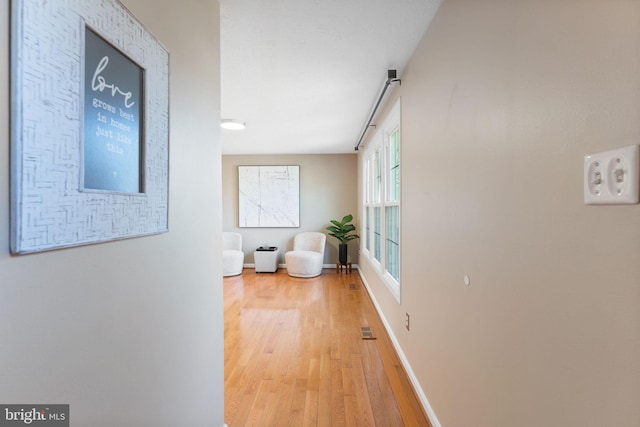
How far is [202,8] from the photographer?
56.6 inches

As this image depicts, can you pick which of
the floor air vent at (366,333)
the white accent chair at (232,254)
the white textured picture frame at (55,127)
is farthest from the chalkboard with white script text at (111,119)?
the white accent chair at (232,254)

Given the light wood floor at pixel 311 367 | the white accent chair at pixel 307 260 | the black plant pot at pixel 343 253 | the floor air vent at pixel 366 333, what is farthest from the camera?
the black plant pot at pixel 343 253

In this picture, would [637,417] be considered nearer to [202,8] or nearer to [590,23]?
[590,23]

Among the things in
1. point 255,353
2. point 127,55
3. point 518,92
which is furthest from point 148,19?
point 255,353

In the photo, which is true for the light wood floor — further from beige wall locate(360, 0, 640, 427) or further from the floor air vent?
beige wall locate(360, 0, 640, 427)

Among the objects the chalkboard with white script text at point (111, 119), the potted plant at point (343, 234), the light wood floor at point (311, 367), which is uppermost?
the chalkboard with white script text at point (111, 119)

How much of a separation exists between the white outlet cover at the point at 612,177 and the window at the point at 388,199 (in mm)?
2009

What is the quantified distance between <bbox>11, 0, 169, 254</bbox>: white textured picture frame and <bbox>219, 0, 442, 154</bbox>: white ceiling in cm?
111

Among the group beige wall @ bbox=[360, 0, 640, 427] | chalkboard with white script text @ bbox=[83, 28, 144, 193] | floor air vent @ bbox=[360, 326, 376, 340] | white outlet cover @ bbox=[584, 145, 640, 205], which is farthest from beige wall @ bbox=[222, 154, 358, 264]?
white outlet cover @ bbox=[584, 145, 640, 205]

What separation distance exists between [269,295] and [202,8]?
376cm

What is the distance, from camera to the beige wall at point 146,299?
600 millimetres

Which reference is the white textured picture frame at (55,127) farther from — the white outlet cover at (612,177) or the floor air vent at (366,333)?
the floor air vent at (366,333)

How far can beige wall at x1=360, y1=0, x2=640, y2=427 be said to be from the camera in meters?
0.65

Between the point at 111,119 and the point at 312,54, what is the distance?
170 cm
